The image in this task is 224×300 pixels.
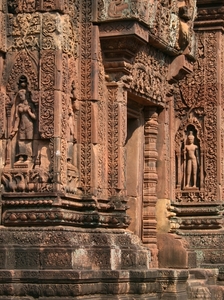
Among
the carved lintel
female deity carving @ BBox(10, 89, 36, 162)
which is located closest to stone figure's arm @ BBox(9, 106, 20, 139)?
female deity carving @ BBox(10, 89, 36, 162)

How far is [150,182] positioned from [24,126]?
429 cm

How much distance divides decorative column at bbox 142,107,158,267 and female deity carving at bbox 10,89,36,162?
4.16 m

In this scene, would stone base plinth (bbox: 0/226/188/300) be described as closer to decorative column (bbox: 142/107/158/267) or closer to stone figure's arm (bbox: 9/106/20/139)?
stone figure's arm (bbox: 9/106/20/139)

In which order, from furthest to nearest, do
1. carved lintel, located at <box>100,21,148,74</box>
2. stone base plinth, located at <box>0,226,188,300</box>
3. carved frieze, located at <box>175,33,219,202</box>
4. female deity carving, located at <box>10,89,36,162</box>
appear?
carved frieze, located at <box>175,33,219,202</box> < carved lintel, located at <box>100,21,148,74</box> < female deity carving, located at <box>10,89,36,162</box> < stone base plinth, located at <box>0,226,188,300</box>

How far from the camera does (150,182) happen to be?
19.3 m

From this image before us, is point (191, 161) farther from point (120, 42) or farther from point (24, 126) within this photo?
point (24, 126)

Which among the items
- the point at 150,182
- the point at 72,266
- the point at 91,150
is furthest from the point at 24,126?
the point at 150,182

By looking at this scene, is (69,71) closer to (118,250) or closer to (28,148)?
(28,148)

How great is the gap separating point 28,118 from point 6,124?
336 millimetres

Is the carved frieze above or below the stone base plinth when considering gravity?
above

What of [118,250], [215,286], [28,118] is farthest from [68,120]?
[215,286]

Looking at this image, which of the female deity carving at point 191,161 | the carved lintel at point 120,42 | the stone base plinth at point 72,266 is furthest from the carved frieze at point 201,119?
the stone base plinth at point 72,266

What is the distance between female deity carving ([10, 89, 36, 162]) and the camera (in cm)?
1552

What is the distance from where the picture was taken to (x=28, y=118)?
15586 mm
